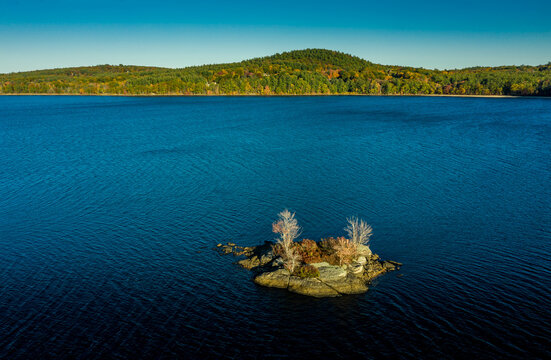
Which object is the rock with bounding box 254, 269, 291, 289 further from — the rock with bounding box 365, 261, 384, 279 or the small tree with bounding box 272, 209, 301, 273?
the rock with bounding box 365, 261, 384, 279

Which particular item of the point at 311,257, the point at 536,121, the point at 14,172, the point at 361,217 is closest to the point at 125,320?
the point at 311,257

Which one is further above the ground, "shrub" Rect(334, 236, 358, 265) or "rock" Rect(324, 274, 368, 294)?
"shrub" Rect(334, 236, 358, 265)

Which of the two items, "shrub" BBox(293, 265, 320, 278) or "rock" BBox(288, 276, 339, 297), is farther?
"shrub" BBox(293, 265, 320, 278)

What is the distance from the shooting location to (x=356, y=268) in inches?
1137

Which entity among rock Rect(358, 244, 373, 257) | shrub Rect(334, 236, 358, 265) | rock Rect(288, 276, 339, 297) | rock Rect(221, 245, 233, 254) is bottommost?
rock Rect(288, 276, 339, 297)

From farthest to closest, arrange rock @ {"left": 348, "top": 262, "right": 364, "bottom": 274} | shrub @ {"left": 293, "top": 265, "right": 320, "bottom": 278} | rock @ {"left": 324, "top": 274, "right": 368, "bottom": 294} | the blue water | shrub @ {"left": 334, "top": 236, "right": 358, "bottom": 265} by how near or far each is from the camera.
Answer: shrub @ {"left": 334, "top": 236, "right": 358, "bottom": 265} → rock @ {"left": 348, "top": 262, "right": 364, "bottom": 274} → shrub @ {"left": 293, "top": 265, "right": 320, "bottom": 278} → rock @ {"left": 324, "top": 274, "right": 368, "bottom": 294} → the blue water

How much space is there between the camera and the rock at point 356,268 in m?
28.6

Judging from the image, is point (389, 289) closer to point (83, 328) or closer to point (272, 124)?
point (83, 328)

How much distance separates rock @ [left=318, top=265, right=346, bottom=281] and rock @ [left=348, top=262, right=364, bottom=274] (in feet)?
2.78

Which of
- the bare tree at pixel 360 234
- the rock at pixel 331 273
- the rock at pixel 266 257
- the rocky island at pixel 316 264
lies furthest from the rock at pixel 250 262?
the bare tree at pixel 360 234

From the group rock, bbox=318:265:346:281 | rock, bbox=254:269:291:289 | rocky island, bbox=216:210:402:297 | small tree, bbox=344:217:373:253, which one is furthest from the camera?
small tree, bbox=344:217:373:253

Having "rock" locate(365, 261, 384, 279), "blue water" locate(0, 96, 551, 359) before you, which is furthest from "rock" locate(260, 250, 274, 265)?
"rock" locate(365, 261, 384, 279)

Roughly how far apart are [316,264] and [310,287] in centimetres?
280

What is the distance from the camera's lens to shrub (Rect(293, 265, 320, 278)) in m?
28.1
